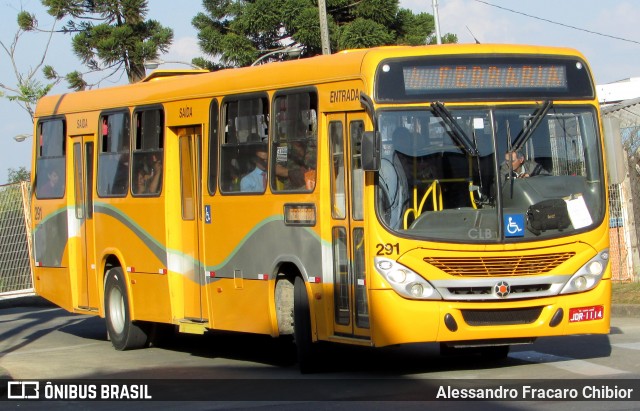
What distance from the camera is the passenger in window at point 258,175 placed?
12.4m

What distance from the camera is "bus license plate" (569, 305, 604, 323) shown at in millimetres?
10820

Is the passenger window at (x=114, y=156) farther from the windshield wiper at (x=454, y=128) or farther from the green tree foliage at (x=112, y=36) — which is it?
the green tree foliage at (x=112, y=36)

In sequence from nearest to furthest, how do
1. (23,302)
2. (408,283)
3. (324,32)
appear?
(408,283)
(23,302)
(324,32)

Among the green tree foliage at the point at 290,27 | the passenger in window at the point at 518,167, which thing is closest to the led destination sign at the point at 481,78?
the passenger in window at the point at 518,167

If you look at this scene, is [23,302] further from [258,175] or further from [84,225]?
[258,175]

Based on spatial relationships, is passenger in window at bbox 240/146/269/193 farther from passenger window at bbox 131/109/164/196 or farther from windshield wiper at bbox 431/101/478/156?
windshield wiper at bbox 431/101/478/156

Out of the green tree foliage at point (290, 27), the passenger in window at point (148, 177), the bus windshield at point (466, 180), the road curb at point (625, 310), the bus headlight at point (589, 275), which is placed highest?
the green tree foliage at point (290, 27)

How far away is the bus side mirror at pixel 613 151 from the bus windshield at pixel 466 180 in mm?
684

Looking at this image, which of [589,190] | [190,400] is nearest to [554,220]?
[589,190]

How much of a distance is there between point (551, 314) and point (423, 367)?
6.37ft

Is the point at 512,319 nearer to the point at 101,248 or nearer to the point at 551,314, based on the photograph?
the point at 551,314

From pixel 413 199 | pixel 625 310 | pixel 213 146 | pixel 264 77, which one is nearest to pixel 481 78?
pixel 413 199

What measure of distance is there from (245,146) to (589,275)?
4.08 metres

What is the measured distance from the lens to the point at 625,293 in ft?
60.2
